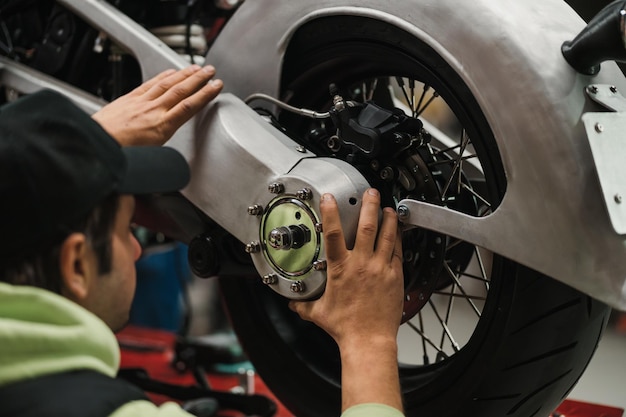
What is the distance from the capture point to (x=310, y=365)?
131 centimetres

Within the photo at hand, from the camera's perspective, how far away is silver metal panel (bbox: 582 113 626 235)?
2.97 ft

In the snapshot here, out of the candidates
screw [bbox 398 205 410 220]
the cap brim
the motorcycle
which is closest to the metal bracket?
the motorcycle

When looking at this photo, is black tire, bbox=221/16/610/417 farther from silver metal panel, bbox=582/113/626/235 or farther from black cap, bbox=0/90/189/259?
black cap, bbox=0/90/189/259

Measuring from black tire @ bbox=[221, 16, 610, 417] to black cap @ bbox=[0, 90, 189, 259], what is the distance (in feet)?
1.45

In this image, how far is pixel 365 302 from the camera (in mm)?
984

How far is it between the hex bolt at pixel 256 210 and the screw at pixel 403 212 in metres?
0.20

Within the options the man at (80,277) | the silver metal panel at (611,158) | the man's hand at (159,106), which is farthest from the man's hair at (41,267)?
the silver metal panel at (611,158)

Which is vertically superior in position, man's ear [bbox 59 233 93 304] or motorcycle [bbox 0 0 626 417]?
motorcycle [bbox 0 0 626 417]

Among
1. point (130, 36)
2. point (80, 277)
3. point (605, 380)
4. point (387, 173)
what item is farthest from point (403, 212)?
point (605, 380)

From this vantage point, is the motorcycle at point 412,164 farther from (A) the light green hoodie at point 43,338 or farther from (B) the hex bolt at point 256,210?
(A) the light green hoodie at point 43,338

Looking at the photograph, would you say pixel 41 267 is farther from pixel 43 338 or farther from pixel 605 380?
pixel 605 380

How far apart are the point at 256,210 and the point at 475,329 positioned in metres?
0.34

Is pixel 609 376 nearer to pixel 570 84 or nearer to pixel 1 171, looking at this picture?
pixel 570 84

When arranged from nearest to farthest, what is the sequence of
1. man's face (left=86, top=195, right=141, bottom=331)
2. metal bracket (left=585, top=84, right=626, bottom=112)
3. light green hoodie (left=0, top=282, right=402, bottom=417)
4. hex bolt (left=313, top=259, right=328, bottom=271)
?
light green hoodie (left=0, top=282, right=402, bottom=417) → man's face (left=86, top=195, right=141, bottom=331) → metal bracket (left=585, top=84, right=626, bottom=112) → hex bolt (left=313, top=259, right=328, bottom=271)
